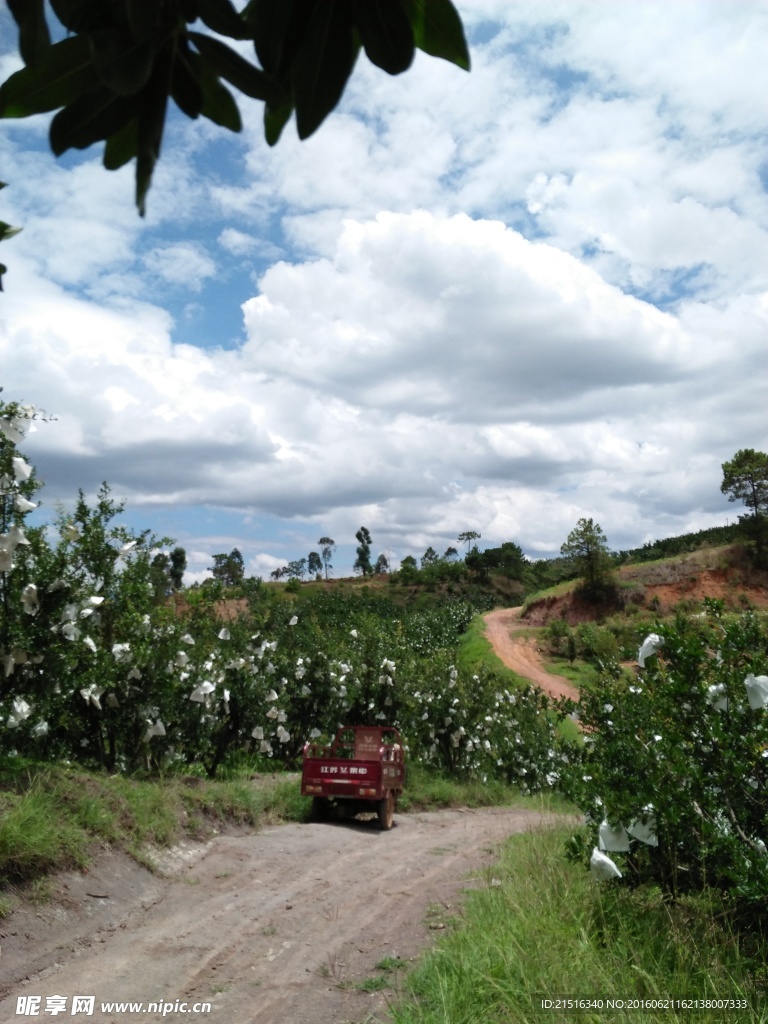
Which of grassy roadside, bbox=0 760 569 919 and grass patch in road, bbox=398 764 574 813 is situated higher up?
grassy roadside, bbox=0 760 569 919

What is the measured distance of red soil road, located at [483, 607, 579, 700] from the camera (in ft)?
125

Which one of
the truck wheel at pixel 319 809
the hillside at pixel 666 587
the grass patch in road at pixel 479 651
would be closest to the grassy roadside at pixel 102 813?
the truck wheel at pixel 319 809

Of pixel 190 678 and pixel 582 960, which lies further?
pixel 190 678

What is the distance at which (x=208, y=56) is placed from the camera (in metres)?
1.11

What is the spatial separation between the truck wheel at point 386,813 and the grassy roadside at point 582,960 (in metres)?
6.57

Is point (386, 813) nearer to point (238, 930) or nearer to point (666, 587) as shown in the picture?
point (238, 930)

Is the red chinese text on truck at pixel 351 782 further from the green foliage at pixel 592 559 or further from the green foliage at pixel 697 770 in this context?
the green foliage at pixel 592 559

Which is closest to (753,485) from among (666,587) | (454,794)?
(666,587)

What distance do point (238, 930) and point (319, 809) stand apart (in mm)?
6332

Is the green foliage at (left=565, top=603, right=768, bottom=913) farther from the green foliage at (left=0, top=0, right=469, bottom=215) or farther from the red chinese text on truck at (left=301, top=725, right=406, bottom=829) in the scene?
the red chinese text on truck at (left=301, top=725, right=406, bottom=829)

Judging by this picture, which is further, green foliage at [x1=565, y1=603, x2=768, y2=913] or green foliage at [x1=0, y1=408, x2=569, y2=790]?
green foliage at [x1=0, y1=408, x2=569, y2=790]

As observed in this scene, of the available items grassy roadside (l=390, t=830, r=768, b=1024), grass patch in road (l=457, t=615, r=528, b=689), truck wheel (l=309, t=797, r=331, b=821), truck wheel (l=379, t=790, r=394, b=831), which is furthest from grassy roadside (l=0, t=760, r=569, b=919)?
grass patch in road (l=457, t=615, r=528, b=689)

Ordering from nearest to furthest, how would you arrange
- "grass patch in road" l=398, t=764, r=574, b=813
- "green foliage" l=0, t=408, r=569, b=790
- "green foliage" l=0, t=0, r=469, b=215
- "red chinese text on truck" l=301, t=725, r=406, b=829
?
"green foliage" l=0, t=0, r=469, b=215, "green foliage" l=0, t=408, r=569, b=790, "red chinese text on truck" l=301, t=725, r=406, b=829, "grass patch in road" l=398, t=764, r=574, b=813

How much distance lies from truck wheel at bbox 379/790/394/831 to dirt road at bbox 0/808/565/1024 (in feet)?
7.60
